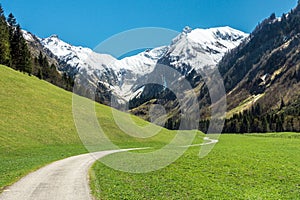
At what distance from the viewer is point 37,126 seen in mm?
63219

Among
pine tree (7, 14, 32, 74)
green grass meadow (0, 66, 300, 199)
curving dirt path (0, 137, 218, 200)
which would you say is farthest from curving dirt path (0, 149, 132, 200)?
pine tree (7, 14, 32, 74)

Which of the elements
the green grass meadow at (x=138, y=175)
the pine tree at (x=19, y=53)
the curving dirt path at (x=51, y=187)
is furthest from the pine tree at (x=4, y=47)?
the curving dirt path at (x=51, y=187)

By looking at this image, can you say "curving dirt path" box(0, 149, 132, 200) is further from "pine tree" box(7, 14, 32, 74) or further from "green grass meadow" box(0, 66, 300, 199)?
"pine tree" box(7, 14, 32, 74)

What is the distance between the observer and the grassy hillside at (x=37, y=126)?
158ft

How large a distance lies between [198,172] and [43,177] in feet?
47.5

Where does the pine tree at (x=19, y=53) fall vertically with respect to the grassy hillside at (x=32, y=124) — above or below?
above

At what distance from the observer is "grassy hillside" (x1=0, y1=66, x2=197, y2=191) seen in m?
48.2

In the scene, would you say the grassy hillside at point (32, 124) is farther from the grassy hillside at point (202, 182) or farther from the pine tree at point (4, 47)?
the grassy hillside at point (202, 182)

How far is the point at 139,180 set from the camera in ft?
84.3

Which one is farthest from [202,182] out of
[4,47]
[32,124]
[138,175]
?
[4,47]

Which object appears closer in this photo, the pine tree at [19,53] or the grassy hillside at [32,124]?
the grassy hillside at [32,124]

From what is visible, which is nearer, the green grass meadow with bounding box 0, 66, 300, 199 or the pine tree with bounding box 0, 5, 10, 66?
the green grass meadow with bounding box 0, 66, 300, 199

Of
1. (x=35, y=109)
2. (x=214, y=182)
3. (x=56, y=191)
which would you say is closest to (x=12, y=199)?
(x=56, y=191)

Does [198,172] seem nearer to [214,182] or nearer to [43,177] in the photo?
[214,182]
